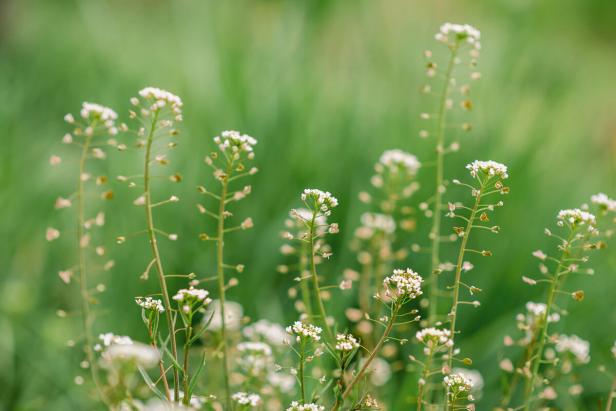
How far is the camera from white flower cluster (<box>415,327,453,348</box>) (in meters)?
1.26

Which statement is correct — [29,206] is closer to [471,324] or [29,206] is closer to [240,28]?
[240,28]

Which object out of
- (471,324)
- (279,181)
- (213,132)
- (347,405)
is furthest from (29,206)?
(347,405)

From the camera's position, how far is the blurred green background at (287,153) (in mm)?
3002

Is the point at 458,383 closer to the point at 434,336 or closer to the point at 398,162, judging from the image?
the point at 434,336

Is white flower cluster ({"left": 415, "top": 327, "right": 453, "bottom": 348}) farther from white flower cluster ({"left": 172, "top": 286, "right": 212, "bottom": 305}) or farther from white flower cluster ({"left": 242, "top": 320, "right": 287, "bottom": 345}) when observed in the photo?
white flower cluster ({"left": 242, "top": 320, "right": 287, "bottom": 345})

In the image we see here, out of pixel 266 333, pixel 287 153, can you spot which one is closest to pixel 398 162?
pixel 266 333

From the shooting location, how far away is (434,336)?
1.29 m

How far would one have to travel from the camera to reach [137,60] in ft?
20.4

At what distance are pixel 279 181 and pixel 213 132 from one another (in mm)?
540

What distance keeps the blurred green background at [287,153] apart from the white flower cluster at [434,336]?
1281 mm

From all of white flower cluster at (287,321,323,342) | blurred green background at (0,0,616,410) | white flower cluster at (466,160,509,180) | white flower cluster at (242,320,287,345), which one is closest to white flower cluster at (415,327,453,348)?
white flower cluster at (287,321,323,342)

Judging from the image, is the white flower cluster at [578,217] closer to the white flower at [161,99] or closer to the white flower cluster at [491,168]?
the white flower cluster at [491,168]

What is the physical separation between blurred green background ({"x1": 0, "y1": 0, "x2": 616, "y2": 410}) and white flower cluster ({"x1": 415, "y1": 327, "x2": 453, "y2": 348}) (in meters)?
1.28

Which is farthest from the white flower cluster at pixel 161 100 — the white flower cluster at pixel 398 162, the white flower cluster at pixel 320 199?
the white flower cluster at pixel 398 162
